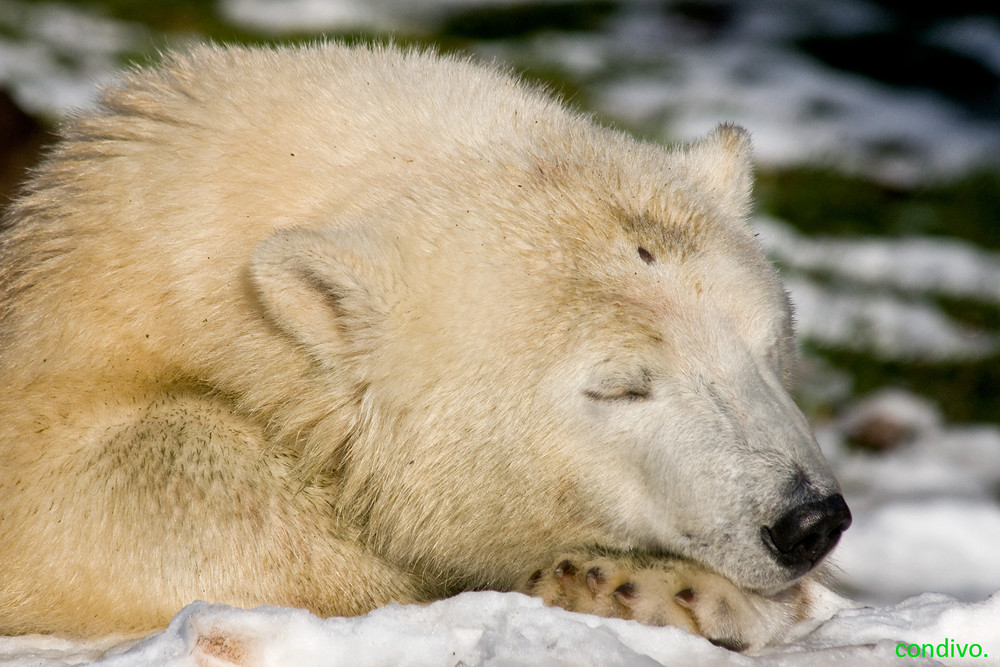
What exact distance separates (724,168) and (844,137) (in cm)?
666

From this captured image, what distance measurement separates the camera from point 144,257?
122 inches

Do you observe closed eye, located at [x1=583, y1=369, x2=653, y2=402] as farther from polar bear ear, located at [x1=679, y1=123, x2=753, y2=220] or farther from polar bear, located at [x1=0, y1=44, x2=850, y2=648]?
polar bear ear, located at [x1=679, y1=123, x2=753, y2=220]

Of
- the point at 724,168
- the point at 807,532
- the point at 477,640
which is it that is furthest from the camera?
the point at 724,168

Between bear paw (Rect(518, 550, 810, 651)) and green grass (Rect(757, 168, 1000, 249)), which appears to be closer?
bear paw (Rect(518, 550, 810, 651))

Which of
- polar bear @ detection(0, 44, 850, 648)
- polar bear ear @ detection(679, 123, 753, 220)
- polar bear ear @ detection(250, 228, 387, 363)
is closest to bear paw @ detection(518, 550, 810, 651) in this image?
polar bear @ detection(0, 44, 850, 648)

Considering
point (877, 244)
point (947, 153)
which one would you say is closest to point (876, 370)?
point (877, 244)

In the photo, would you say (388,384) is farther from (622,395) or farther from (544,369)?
(622,395)

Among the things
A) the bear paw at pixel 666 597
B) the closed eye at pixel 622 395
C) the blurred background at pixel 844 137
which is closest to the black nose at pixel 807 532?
the bear paw at pixel 666 597

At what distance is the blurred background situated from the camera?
5.95 meters

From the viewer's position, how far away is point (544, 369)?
2.86 metres

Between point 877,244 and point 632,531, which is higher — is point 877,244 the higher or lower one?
the higher one

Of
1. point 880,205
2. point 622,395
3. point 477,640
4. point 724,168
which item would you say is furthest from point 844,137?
point 477,640

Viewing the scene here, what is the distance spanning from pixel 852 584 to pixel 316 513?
9.90 ft

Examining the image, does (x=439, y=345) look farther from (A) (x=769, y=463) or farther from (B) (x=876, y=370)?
(B) (x=876, y=370)
